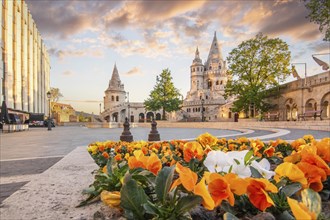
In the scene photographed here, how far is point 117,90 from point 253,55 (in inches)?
2496

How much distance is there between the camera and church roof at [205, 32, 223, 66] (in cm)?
10140

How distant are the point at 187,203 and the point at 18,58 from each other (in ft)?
127

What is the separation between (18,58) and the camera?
33.2 metres

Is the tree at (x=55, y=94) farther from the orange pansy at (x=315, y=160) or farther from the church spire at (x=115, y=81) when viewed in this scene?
the orange pansy at (x=315, y=160)

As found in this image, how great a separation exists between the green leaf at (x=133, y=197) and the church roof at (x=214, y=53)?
104172mm

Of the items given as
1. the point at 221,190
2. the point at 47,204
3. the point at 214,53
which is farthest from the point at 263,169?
the point at 214,53

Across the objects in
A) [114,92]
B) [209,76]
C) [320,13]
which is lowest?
[320,13]

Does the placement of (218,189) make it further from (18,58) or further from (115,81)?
(115,81)

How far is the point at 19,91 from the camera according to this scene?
32.8m

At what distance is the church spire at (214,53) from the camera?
101812 mm

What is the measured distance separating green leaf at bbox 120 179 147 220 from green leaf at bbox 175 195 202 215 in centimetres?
11

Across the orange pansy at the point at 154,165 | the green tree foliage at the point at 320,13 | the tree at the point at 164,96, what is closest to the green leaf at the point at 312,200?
the orange pansy at the point at 154,165

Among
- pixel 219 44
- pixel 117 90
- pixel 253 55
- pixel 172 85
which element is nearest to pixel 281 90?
pixel 253 55

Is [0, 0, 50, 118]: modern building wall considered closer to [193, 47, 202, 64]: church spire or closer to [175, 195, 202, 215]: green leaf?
[175, 195, 202, 215]: green leaf
